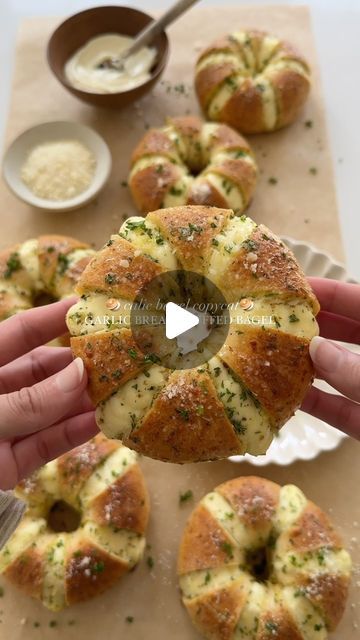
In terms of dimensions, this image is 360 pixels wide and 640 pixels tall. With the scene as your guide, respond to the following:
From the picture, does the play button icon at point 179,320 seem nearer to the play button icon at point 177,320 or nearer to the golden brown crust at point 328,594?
the play button icon at point 177,320

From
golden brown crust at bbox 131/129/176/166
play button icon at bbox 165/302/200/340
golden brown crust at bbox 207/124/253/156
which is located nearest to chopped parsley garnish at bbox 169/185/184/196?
golden brown crust at bbox 131/129/176/166

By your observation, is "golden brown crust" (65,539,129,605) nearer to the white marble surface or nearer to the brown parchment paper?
the brown parchment paper

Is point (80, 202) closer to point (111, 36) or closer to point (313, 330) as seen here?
point (111, 36)

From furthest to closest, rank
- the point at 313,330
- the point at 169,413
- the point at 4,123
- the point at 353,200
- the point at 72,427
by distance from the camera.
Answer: the point at 4,123
the point at 353,200
the point at 72,427
the point at 313,330
the point at 169,413

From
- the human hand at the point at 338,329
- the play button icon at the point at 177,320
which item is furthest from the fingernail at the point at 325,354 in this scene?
the human hand at the point at 338,329

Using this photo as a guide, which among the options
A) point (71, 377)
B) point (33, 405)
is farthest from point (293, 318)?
point (33, 405)

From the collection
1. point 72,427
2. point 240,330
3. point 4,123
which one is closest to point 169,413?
point 240,330

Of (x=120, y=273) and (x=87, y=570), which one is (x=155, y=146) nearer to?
(x=120, y=273)
